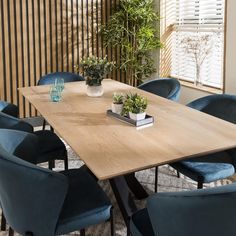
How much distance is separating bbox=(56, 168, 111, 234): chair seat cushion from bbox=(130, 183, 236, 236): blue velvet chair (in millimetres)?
555

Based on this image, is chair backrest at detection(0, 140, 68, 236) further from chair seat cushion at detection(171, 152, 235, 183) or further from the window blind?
the window blind

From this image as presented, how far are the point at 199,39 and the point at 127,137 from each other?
10.3 feet

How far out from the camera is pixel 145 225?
6.37ft

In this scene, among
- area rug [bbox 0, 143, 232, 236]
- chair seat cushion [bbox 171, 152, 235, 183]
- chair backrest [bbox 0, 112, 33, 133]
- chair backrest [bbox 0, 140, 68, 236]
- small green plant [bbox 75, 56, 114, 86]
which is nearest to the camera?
chair backrest [bbox 0, 140, 68, 236]

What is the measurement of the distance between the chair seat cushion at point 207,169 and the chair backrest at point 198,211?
1.16 metres

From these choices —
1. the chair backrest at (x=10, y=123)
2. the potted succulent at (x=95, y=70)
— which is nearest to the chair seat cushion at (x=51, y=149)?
the chair backrest at (x=10, y=123)

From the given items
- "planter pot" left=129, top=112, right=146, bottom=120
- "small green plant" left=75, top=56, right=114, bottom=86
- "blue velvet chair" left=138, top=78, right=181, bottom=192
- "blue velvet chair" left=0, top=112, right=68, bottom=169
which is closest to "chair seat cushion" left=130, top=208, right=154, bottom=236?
"planter pot" left=129, top=112, right=146, bottom=120

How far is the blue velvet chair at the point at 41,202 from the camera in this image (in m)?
1.83

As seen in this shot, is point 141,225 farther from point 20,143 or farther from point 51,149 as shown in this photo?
point 51,149

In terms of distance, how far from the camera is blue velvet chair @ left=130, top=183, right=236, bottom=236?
1.43 meters

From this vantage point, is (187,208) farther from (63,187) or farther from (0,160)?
(0,160)

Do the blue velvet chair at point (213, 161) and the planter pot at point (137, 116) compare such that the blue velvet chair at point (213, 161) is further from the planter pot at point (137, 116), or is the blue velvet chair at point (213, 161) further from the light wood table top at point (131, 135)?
the planter pot at point (137, 116)

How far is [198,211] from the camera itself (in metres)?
1.46

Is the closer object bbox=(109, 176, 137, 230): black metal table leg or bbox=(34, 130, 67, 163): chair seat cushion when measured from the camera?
bbox=(109, 176, 137, 230): black metal table leg
